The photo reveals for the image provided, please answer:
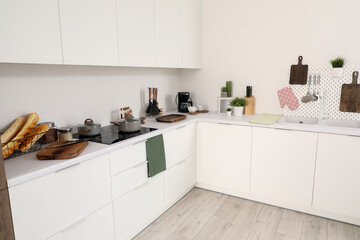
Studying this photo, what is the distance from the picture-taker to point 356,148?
6.81 feet

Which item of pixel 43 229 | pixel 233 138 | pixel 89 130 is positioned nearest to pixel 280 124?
pixel 233 138

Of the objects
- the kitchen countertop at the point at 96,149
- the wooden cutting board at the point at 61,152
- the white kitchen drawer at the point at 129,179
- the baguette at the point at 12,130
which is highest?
the baguette at the point at 12,130

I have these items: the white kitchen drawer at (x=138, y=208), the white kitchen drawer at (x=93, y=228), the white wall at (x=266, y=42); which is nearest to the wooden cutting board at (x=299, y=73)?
the white wall at (x=266, y=42)

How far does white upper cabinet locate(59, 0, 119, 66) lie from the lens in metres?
1.65

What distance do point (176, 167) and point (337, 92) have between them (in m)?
1.78

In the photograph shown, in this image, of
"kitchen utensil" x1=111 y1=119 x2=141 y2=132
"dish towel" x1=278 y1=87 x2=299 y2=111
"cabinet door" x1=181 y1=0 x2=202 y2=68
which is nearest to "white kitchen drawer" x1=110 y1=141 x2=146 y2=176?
"kitchen utensil" x1=111 y1=119 x2=141 y2=132

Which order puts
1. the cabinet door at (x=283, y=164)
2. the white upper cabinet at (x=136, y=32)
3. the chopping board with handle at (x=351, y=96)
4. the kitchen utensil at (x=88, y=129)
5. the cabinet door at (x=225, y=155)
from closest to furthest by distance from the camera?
the kitchen utensil at (x=88, y=129)
the white upper cabinet at (x=136, y=32)
the cabinet door at (x=283, y=164)
the chopping board with handle at (x=351, y=96)
the cabinet door at (x=225, y=155)

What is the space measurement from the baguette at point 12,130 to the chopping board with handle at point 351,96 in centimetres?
280

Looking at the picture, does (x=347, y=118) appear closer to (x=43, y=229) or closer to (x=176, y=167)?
(x=176, y=167)

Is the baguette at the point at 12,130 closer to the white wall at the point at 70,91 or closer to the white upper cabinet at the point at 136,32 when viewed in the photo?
the white wall at the point at 70,91

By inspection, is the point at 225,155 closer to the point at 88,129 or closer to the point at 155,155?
the point at 155,155

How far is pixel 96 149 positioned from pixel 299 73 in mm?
2197

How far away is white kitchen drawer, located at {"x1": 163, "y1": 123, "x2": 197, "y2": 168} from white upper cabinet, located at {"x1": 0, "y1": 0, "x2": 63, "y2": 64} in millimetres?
1164

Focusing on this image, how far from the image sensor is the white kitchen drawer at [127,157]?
1.80 m
